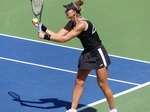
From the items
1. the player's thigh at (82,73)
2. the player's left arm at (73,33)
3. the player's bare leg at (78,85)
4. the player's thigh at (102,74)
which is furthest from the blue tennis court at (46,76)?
the player's left arm at (73,33)

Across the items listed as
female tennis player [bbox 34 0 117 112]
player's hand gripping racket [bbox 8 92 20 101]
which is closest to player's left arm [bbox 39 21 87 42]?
female tennis player [bbox 34 0 117 112]

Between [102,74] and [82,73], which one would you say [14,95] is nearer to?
[82,73]

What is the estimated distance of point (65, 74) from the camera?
1217 centimetres

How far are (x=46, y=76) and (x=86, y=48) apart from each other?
2.56 metres

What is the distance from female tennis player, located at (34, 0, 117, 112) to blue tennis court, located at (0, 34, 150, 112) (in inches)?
38.1

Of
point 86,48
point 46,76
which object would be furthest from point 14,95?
point 86,48

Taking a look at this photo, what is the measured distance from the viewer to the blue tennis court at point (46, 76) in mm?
10773

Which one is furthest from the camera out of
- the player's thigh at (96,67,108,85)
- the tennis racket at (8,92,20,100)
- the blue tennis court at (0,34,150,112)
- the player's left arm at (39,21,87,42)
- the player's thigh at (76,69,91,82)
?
the tennis racket at (8,92,20,100)

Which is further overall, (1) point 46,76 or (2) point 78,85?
(1) point 46,76

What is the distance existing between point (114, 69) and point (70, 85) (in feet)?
4.70

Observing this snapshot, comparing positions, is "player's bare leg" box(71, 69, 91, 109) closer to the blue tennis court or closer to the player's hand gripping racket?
the blue tennis court

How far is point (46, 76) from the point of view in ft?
39.5

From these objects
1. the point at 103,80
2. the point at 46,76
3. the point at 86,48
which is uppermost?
the point at 86,48

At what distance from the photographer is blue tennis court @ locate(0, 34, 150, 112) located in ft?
35.3
